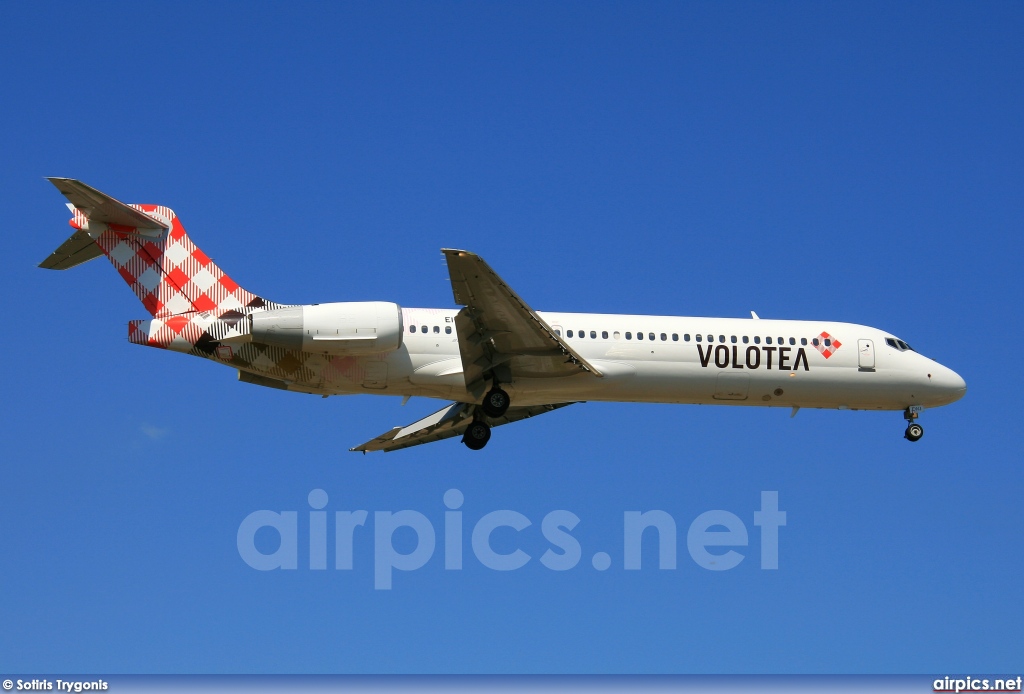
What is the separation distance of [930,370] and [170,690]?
19802 mm

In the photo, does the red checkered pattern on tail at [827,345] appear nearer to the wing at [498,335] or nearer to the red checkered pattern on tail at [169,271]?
the wing at [498,335]

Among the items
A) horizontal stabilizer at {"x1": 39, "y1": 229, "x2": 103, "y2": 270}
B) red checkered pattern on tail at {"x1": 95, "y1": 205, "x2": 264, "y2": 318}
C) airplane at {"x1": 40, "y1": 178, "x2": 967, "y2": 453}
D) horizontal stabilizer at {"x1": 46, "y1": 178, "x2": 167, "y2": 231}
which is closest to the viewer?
horizontal stabilizer at {"x1": 46, "y1": 178, "x2": 167, "y2": 231}

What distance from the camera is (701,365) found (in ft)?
89.7

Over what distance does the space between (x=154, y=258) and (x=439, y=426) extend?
29.4ft

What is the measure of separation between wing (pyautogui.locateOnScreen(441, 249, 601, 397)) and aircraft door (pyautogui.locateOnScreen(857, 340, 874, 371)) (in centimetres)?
696

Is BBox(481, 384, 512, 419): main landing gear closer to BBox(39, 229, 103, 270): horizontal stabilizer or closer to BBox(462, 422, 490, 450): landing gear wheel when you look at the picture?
BBox(462, 422, 490, 450): landing gear wheel

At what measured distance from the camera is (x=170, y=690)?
19.8m

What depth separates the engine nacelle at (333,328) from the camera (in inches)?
952

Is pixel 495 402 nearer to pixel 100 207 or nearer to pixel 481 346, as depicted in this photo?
pixel 481 346

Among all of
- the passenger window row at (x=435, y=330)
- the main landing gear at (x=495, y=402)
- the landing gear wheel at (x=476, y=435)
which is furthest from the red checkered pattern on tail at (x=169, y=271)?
A: the landing gear wheel at (x=476, y=435)

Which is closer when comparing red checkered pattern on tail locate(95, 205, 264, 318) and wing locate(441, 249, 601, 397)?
wing locate(441, 249, 601, 397)

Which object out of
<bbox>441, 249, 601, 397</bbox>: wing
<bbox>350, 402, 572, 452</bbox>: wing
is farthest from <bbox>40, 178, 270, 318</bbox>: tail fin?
<bbox>350, 402, 572, 452</bbox>: wing

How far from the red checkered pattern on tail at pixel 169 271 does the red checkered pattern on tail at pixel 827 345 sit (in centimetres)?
1358

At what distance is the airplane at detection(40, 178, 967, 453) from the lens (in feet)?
80.5
